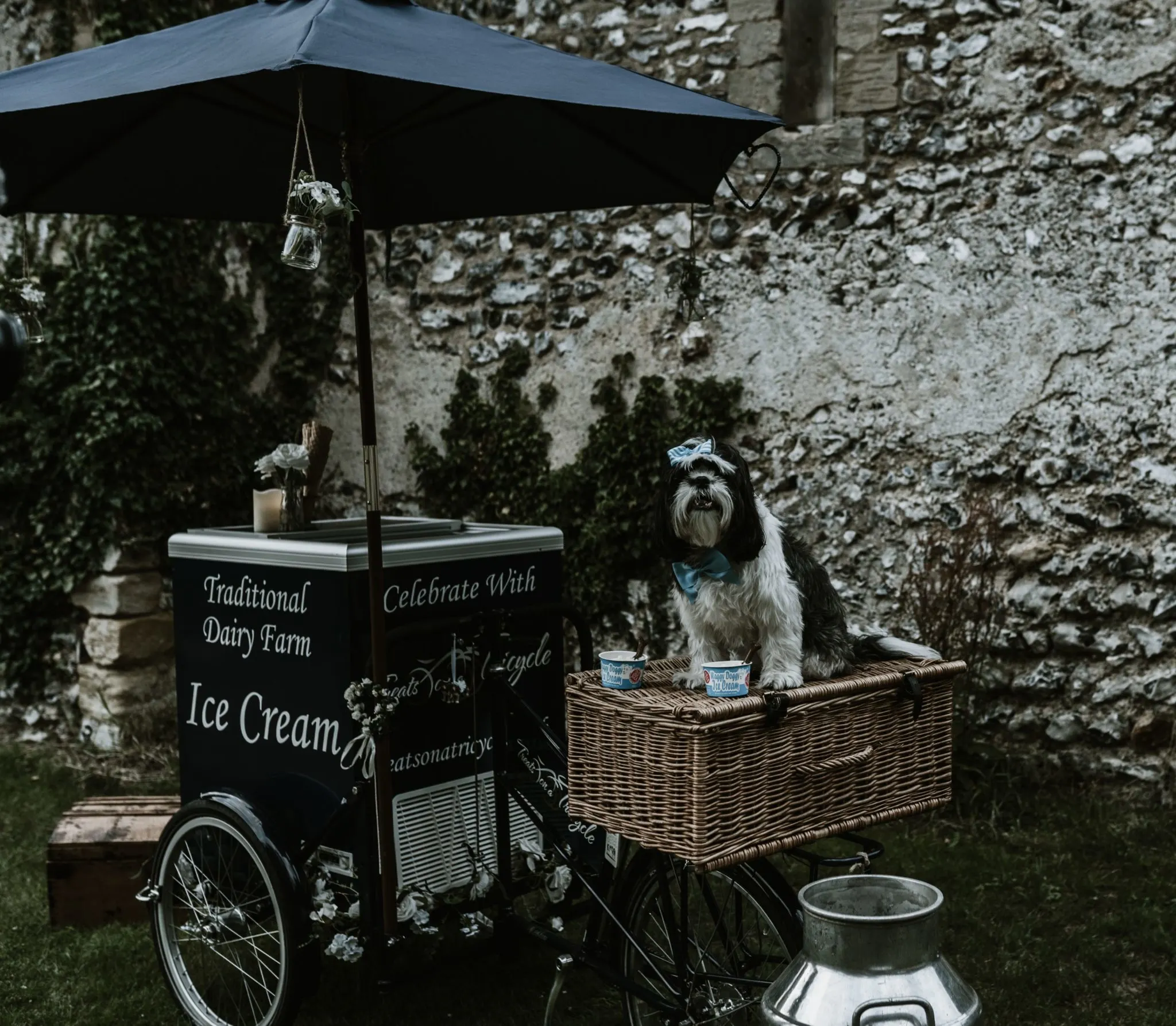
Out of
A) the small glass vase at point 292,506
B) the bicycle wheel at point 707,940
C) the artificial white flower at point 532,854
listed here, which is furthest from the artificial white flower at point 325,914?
the small glass vase at point 292,506

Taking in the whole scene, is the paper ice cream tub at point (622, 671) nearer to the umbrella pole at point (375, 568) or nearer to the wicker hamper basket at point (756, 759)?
the wicker hamper basket at point (756, 759)

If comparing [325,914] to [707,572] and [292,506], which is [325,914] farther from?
[707,572]

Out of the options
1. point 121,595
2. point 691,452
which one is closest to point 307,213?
point 691,452

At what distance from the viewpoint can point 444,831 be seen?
3.45 m

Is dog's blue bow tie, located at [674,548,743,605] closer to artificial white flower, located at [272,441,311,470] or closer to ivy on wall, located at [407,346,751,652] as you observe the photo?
artificial white flower, located at [272,441,311,470]

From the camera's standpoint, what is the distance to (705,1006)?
2869 mm

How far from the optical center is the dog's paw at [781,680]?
273 cm

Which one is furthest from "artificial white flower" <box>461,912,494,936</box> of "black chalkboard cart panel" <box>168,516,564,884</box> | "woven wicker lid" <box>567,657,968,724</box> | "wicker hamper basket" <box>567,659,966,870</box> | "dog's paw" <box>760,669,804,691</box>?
"dog's paw" <box>760,669,804,691</box>

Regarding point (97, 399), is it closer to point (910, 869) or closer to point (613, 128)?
point (613, 128)

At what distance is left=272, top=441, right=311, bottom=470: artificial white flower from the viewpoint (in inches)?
147

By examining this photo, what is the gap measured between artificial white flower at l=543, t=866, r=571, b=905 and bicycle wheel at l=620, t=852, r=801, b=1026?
413 mm

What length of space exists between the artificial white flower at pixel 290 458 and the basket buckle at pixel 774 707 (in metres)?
1.76

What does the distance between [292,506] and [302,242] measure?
141 cm

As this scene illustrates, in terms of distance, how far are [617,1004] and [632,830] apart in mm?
1134
